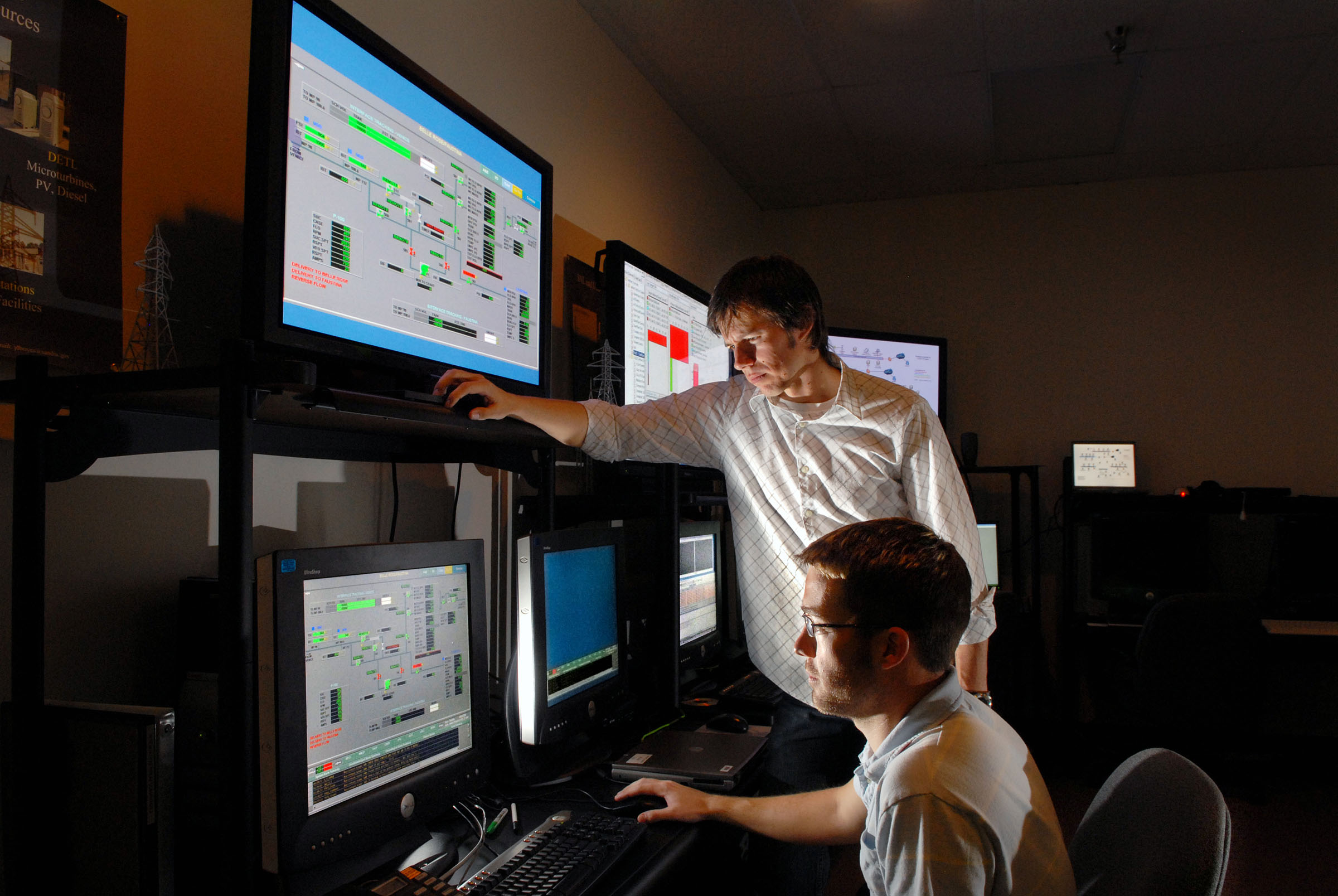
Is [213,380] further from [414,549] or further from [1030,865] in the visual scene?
[1030,865]

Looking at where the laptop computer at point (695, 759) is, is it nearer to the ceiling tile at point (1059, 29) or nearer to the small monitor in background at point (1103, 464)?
the ceiling tile at point (1059, 29)

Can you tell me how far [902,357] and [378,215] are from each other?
11.3ft

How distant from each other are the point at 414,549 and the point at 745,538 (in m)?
0.82

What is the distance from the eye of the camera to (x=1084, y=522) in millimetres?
4594

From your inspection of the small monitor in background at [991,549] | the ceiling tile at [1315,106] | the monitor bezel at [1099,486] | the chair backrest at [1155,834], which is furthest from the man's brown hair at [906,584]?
the monitor bezel at [1099,486]

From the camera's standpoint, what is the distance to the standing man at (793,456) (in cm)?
171

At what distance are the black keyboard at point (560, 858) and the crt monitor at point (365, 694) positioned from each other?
0.49ft

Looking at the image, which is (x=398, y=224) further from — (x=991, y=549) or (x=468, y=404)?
(x=991, y=549)

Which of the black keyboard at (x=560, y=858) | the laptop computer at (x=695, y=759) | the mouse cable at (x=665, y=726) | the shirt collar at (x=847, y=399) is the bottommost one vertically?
the mouse cable at (x=665, y=726)

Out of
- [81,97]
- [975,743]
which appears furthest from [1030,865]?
[81,97]

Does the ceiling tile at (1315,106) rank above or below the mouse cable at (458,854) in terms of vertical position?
above

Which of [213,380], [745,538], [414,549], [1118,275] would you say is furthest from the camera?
[1118,275]

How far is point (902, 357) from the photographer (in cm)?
438

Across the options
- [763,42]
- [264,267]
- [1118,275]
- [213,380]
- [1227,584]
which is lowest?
[1227,584]
